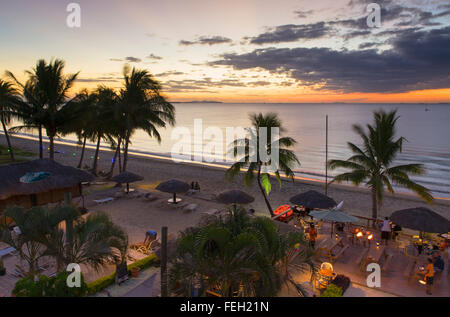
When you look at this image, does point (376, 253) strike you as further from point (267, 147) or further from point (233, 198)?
point (267, 147)

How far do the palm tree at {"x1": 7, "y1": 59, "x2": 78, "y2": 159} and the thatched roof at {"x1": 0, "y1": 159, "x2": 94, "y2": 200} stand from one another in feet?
16.8

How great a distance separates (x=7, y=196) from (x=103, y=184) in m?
8.92

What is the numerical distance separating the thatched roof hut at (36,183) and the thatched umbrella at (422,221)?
13114mm

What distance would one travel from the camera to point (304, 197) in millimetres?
12906

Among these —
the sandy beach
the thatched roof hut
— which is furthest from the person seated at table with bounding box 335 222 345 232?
the thatched roof hut

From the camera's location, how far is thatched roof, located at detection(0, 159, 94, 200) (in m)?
12.6

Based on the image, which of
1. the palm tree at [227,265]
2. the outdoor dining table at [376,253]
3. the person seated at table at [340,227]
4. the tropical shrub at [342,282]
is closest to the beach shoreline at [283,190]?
the person seated at table at [340,227]

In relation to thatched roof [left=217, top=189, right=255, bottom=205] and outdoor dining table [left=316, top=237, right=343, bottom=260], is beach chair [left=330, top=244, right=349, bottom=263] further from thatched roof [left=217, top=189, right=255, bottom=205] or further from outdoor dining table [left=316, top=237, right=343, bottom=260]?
thatched roof [left=217, top=189, right=255, bottom=205]

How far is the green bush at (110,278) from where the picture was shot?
25.5 ft

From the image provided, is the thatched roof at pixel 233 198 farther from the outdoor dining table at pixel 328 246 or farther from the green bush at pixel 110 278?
the green bush at pixel 110 278

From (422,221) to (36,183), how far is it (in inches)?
575

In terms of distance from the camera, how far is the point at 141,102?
20.2 metres

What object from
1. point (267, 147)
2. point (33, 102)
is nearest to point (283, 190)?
point (267, 147)

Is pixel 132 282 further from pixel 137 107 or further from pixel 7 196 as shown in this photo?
pixel 137 107
